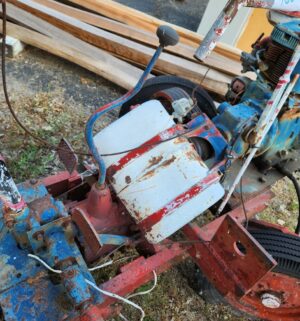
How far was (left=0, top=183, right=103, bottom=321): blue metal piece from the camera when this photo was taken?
152cm

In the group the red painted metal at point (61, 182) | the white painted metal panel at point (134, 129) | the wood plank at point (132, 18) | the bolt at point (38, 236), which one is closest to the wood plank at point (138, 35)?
the wood plank at point (132, 18)

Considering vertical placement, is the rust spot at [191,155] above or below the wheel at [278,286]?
above

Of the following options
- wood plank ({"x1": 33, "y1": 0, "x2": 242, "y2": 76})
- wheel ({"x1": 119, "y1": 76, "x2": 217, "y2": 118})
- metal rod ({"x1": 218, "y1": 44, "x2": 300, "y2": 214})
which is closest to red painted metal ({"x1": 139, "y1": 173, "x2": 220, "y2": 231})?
metal rod ({"x1": 218, "y1": 44, "x2": 300, "y2": 214})

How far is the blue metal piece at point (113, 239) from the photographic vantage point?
1761 mm

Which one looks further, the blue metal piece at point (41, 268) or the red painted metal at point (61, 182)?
the red painted metal at point (61, 182)

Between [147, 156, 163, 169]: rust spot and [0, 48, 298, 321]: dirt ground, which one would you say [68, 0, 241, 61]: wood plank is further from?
[147, 156, 163, 169]: rust spot

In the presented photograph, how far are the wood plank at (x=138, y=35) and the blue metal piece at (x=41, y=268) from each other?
250 cm

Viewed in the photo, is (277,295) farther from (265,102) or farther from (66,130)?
(66,130)

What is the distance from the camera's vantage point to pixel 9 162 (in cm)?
276

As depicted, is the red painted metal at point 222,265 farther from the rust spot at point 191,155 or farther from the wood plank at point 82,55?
the wood plank at point 82,55

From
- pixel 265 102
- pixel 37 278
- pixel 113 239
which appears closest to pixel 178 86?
pixel 265 102

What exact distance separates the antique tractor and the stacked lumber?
4.67ft

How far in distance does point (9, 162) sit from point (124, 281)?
1450 mm

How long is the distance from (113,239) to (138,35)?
256 centimetres
